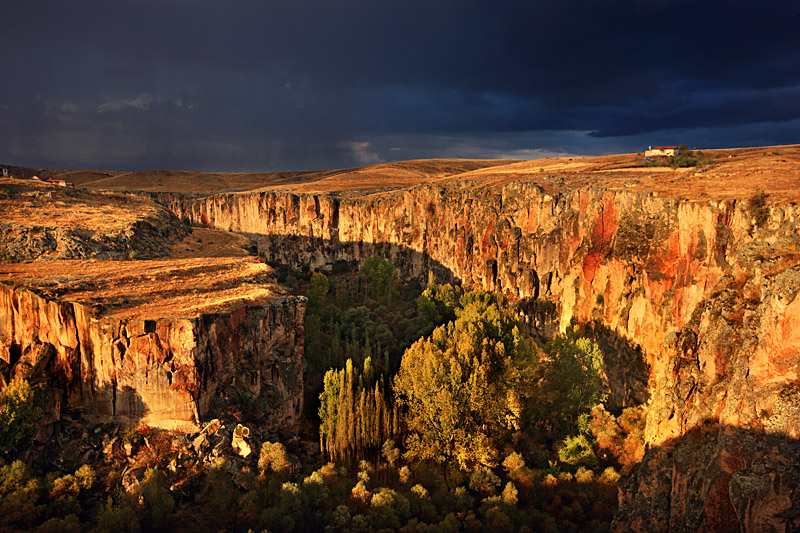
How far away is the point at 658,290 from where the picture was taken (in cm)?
4047

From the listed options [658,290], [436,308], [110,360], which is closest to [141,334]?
[110,360]

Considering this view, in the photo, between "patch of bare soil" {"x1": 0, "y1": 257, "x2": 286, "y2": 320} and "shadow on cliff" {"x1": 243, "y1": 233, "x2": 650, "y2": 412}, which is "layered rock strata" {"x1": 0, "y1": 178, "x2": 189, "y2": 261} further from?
"shadow on cliff" {"x1": 243, "y1": 233, "x2": 650, "y2": 412}

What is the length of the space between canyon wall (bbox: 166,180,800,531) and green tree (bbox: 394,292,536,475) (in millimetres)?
10629

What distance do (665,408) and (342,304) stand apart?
178ft

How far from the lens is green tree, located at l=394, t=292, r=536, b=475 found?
30781 mm

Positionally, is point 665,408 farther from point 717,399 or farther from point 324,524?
point 324,524

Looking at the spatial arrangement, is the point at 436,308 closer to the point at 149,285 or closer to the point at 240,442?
the point at 149,285

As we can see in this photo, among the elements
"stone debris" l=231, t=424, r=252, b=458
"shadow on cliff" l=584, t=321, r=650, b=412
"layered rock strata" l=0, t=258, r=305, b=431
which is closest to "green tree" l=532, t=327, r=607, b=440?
"shadow on cliff" l=584, t=321, r=650, b=412

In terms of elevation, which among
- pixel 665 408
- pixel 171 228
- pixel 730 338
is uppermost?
pixel 171 228

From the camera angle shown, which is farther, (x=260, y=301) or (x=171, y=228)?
(x=171, y=228)

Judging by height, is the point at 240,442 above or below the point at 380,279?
below

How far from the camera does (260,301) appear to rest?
2989cm

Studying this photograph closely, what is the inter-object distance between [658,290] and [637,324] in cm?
385

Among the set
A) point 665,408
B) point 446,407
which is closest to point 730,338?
point 665,408
